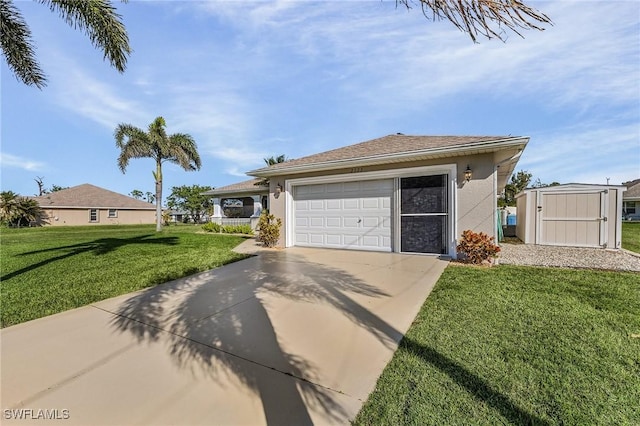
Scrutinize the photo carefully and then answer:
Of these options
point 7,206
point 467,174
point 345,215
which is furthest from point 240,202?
point 7,206

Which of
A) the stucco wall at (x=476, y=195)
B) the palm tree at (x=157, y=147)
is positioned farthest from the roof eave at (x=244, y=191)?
the stucco wall at (x=476, y=195)

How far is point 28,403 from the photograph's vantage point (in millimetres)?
2111

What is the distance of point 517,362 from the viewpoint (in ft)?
8.09

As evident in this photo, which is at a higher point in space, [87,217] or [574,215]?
[574,215]

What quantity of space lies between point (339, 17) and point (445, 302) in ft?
21.2

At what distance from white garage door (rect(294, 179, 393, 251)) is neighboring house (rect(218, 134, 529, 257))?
0.03 metres

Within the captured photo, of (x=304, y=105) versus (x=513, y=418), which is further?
(x=304, y=105)

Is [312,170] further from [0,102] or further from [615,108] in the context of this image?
[615,108]

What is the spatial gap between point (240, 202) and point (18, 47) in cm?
1809

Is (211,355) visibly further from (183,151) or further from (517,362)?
(183,151)

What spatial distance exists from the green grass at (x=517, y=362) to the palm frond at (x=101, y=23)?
27.4 ft

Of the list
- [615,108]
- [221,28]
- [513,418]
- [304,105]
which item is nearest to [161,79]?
[221,28]

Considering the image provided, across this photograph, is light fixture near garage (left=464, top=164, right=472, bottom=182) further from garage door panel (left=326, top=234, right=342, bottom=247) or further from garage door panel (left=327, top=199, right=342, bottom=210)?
garage door panel (left=326, top=234, right=342, bottom=247)

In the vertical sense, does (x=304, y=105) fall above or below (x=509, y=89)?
above
